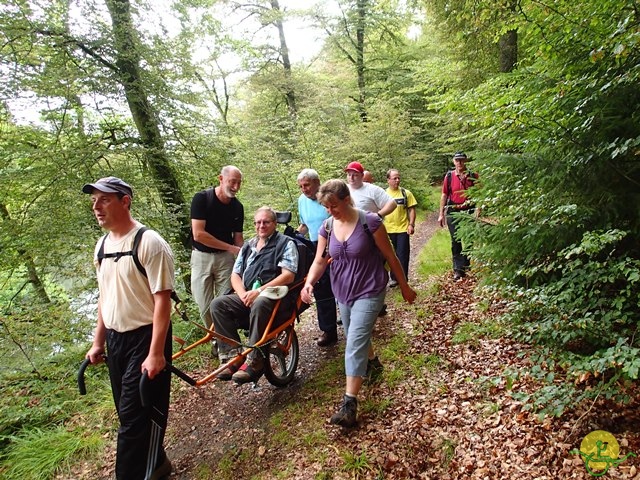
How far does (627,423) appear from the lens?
2352mm

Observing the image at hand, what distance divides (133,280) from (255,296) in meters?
1.30

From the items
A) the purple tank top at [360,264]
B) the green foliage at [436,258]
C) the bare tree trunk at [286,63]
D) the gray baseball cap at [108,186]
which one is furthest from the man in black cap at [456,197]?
the bare tree trunk at [286,63]

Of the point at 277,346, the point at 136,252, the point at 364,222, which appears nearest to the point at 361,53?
the point at 364,222

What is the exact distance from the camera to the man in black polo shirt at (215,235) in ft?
13.8

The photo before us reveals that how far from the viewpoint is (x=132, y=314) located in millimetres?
2521

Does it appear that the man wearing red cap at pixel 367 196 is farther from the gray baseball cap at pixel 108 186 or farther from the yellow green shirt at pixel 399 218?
the gray baseball cap at pixel 108 186

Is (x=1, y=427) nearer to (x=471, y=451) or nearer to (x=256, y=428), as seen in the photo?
(x=256, y=428)

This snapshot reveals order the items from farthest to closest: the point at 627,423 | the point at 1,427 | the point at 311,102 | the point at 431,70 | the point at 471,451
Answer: the point at 311,102, the point at 431,70, the point at 1,427, the point at 471,451, the point at 627,423

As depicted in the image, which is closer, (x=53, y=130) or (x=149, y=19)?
Result: (x=53, y=130)

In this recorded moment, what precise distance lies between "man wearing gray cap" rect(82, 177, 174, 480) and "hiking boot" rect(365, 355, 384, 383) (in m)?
2.06

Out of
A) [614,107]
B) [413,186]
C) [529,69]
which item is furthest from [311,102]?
[614,107]

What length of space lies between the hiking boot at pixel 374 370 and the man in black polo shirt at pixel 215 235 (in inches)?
80.1

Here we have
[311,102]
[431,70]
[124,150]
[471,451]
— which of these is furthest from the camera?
[311,102]

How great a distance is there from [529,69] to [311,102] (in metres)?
11.8
